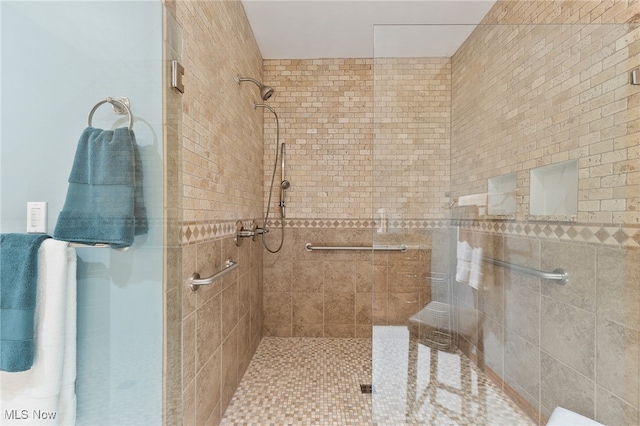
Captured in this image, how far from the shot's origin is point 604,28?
1250mm

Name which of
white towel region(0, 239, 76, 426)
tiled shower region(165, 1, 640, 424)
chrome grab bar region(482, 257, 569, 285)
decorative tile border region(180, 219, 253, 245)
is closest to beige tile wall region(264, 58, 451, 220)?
tiled shower region(165, 1, 640, 424)

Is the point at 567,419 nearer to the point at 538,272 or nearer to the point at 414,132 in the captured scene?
the point at 538,272

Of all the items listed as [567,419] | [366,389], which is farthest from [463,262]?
[366,389]

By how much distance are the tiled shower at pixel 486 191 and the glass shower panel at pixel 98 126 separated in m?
0.12

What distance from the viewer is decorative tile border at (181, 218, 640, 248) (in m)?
1.21

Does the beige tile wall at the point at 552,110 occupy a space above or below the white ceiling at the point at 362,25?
below

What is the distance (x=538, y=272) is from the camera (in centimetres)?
144

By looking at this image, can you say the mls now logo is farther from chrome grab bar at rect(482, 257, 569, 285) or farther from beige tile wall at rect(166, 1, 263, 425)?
chrome grab bar at rect(482, 257, 569, 285)

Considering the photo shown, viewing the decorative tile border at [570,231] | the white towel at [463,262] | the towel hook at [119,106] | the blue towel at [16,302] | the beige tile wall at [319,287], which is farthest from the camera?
the beige tile wall at [319,287]

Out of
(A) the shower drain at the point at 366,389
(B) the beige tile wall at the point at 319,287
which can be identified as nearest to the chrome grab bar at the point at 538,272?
(A) the shower drain at the point at 366,389

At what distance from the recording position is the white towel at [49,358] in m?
0.83

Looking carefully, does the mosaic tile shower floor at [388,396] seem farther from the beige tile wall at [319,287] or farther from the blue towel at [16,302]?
the blue towel at [16,302]

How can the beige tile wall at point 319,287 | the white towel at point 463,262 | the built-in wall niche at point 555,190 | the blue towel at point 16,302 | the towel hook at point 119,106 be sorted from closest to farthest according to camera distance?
the blue towel at point 16,302, the towel hook at point 119,106, the built-in wall niche at point 555,190, the white towel at point 463,262, the beige tile wall at point 319,287

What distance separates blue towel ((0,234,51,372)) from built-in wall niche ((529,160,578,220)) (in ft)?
6.85
